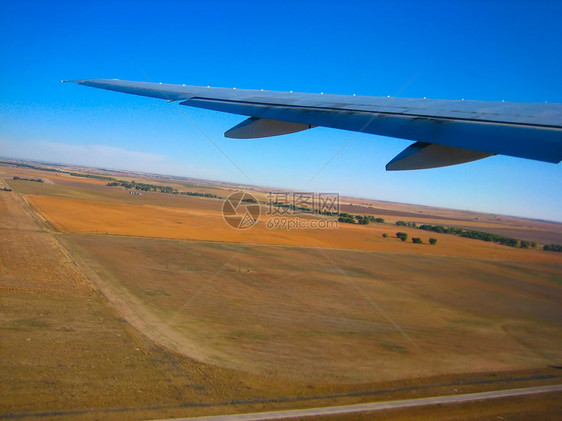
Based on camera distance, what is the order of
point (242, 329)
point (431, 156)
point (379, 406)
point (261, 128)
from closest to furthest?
1. point (431, 156)
2. point (261, 128)
3. point (379, 406)
4. point (242, 329)

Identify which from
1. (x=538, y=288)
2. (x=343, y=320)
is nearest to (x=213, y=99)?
(x=343, y=320)

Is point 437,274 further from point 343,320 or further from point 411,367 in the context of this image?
point 411,367

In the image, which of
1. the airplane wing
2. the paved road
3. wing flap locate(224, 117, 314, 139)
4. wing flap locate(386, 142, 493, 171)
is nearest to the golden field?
the paved road

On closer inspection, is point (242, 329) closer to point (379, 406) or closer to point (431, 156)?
point (379, 406)

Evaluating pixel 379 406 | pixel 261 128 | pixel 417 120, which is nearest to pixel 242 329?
pixel 379 406

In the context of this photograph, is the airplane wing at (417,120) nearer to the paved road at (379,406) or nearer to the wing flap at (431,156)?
the wing flap at (431,156)

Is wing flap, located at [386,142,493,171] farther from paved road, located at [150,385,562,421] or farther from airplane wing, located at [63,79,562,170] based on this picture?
paved road, located at [150,385,562,421]
